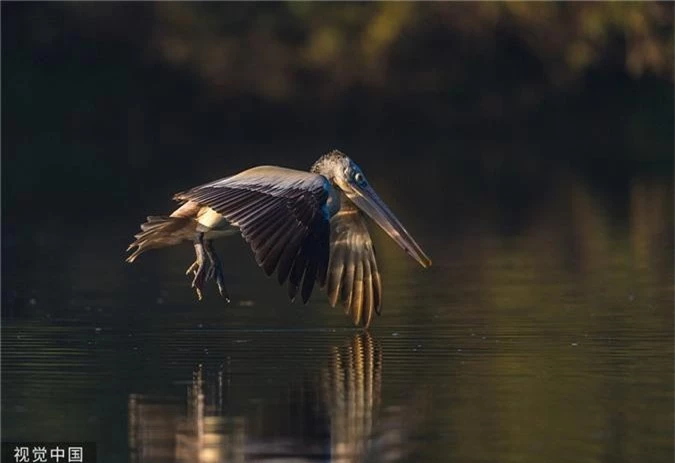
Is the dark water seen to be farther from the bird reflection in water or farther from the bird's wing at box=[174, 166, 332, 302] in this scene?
the bird's wing at box=[174, 166, 332, 302]

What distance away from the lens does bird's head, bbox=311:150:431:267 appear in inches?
478

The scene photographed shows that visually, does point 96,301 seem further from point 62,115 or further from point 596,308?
point 62,115

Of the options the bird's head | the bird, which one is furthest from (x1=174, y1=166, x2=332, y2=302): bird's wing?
the bird's head

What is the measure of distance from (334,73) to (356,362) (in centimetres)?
3022

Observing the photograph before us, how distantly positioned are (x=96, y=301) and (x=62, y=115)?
27.6m

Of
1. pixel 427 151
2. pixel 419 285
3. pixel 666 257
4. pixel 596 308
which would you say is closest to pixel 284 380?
pixel 596 308

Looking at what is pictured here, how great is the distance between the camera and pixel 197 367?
10.4 meters

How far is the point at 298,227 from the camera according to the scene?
35.7 feet

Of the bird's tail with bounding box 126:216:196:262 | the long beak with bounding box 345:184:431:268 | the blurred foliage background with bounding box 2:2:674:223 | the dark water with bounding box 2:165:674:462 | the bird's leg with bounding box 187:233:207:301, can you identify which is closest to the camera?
the dark water with bounding box 2:165:674:462

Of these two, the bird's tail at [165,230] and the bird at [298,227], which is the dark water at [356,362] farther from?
the bird's tail at [165,230]

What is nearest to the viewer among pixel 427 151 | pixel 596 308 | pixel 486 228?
pixel 596 308

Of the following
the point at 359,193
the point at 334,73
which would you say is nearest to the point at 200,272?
the point at 359,193

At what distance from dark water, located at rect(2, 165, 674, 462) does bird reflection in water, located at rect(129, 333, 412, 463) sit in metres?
0.02

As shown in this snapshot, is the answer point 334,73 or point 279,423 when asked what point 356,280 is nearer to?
point 279,423
